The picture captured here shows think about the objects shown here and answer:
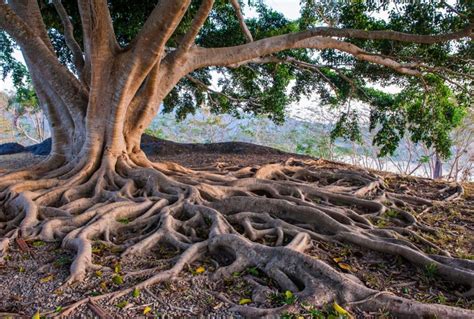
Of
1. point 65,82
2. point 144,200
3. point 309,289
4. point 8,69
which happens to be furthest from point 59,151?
point 309,289

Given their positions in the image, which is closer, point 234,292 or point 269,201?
point 234,292

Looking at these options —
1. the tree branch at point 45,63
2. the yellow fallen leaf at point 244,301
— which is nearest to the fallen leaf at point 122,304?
the yellow fallen leaf at point 244,301

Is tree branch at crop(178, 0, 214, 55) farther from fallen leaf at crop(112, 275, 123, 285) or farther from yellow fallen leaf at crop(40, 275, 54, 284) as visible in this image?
yellow fallen leaf at crop(40, 275, 54, 284)

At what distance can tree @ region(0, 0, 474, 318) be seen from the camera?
125 inches

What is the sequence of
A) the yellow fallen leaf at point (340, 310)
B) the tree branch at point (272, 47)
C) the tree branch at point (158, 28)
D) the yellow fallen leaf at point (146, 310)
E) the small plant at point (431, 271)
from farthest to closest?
the tree branch at point (272, 47), the tree branch at point (158, 28), the small plant at point (431, 271), the yellow fallen leaf at point (146, 310), the yellow fallen leaf at point (340, 310)

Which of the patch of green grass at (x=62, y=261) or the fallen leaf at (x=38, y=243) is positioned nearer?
the patch of green grass at (x=62, y=261)

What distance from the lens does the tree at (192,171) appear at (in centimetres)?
319

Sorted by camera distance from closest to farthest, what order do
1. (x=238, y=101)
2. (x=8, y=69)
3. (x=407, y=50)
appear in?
(x=407, y=50)
(x=8, y=69)
(x=238, y=101)

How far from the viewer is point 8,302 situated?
8.21 ft

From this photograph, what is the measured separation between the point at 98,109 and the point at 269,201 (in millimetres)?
2921

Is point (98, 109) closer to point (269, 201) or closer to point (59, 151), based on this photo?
point (59, 151)

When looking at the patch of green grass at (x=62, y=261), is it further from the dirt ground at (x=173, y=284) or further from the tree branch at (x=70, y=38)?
the tree branch at (x=70, y=38)

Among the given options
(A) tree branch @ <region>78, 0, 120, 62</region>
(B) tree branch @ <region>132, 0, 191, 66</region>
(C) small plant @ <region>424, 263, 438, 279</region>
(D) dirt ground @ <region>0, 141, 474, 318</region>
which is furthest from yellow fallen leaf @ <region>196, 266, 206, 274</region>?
(A) tree branch @ <region>78, 0, 120, 62</region>

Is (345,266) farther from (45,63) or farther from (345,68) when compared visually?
(345,68)
